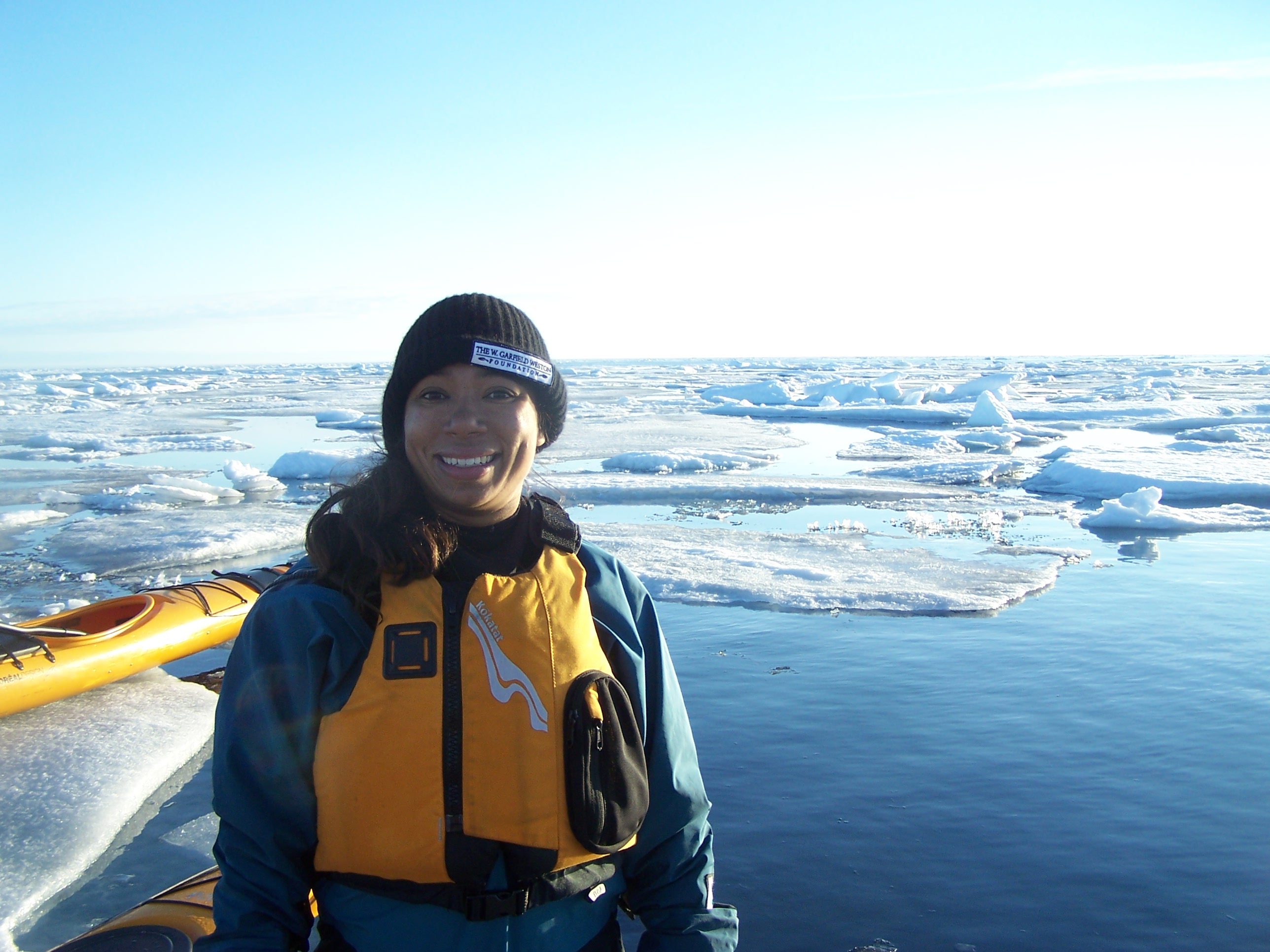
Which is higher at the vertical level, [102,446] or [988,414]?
[988,414]

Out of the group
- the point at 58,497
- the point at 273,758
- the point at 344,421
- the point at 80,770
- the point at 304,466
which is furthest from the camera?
the point at 344,421

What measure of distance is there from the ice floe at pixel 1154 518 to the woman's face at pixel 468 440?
883cm

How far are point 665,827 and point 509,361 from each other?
78 cm

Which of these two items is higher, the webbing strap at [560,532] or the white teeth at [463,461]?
the white teeth at [463,461]

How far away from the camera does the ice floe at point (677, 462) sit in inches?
500

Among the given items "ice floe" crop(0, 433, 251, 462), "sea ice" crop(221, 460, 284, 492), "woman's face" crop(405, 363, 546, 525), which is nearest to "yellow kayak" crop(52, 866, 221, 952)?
"woman's face" crop(405, 363, 546, 525)

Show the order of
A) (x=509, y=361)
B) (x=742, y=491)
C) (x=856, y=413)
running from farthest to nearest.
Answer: (x=856, y=413) < (x=742, y=491) < (x=509, y=361)

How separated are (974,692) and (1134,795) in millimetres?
1025

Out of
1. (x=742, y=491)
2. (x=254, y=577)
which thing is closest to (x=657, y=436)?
(x=742, y=491)

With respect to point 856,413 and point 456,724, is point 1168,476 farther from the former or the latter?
point 856,413

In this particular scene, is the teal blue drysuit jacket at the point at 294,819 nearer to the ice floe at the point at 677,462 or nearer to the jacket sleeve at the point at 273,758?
the jacket sleeve at the point at 273,758

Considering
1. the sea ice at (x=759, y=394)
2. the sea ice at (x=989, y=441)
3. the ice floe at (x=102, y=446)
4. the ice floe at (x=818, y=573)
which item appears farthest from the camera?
the sea ice at (x=759, y=394)

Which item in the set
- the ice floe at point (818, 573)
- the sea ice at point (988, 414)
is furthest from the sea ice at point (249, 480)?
the sea ice at point (988, 414)

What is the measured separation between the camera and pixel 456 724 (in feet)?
4.06
